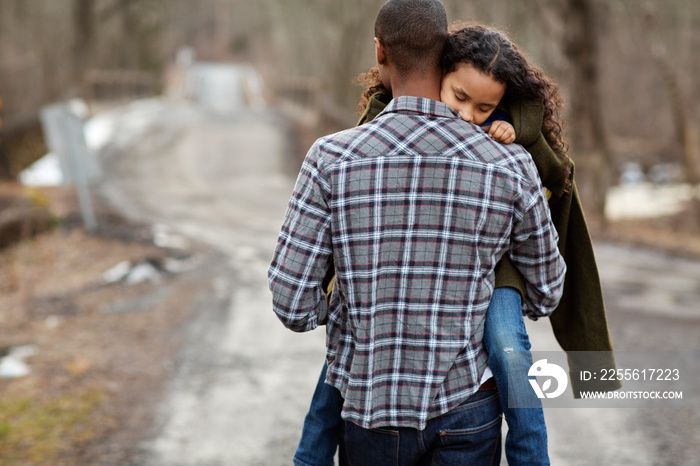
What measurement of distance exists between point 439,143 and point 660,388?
4.58 meters

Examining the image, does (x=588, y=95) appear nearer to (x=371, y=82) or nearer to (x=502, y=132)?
(x=371, y=82)

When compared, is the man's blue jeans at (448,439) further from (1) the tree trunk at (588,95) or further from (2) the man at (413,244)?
(1) the tree trunk at (588,95)

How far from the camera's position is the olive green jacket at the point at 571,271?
1985mm

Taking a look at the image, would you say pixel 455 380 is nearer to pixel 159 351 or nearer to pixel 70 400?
pixel 70 400

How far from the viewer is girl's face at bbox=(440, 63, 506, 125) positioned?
1915 mm

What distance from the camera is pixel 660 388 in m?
5.58

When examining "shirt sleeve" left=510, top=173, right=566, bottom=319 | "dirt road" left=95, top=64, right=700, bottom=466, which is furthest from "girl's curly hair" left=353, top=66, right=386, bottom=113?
"dirt road" left=95, top=64, right=700, bottom=466

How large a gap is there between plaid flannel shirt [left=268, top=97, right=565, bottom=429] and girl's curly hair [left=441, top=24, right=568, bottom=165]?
0.47 ft

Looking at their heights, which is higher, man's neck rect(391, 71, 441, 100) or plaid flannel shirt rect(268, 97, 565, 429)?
man's neck rect(391, 71, 441, 100)

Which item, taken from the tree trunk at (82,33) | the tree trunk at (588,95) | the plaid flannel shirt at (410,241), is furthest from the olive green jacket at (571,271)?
the tree trunk at (82,33)

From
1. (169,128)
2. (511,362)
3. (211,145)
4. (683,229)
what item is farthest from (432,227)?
(169,128)

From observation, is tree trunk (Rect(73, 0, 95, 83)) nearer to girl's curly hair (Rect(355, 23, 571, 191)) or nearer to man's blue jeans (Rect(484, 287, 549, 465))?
girl's curly hair (Rect(355, 23, 571, 191))

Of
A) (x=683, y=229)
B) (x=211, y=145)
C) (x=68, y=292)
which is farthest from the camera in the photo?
(x=211, y=145)

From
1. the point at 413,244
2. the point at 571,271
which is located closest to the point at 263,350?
the point at 571,271
